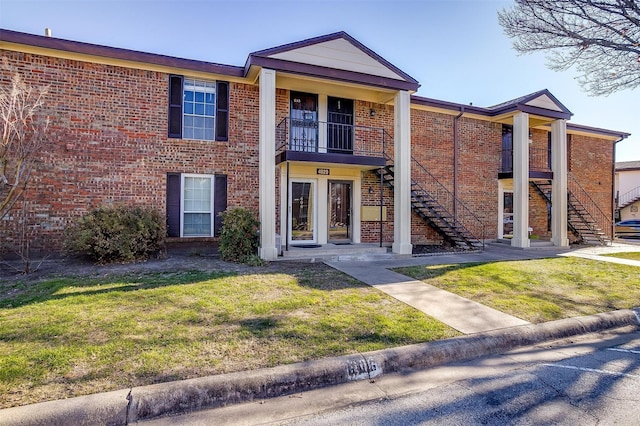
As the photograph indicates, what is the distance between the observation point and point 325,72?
10289 mm

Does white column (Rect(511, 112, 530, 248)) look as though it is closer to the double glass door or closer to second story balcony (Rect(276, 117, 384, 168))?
second story balcony (Rect(276, 117, 384, 168))

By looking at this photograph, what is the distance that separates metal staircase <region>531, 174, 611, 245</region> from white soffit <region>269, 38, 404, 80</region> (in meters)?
10.1

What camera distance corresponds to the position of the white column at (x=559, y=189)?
14.3 metres

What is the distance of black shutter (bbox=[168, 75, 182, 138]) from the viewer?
10391 mm

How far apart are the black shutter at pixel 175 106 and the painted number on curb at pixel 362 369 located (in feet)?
30.2

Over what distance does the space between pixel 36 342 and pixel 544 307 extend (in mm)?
7068

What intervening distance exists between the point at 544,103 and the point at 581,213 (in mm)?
→ 6073

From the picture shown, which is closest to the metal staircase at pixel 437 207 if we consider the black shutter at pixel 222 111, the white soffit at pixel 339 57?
the white soffit at pixel 339 57

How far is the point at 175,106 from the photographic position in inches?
410

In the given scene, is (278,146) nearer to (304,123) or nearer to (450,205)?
(304,123)

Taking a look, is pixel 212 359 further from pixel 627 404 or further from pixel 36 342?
pixel 627 404

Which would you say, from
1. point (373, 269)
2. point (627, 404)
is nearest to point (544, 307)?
point (627, 404)

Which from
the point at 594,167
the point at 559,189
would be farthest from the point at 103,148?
the point at 594,167

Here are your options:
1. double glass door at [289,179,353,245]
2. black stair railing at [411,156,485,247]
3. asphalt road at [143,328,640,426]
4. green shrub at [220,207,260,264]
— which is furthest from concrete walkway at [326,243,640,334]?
double glass door at [289,179,353,245]
